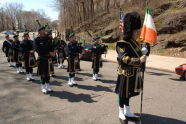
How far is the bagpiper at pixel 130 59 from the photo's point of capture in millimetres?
4204

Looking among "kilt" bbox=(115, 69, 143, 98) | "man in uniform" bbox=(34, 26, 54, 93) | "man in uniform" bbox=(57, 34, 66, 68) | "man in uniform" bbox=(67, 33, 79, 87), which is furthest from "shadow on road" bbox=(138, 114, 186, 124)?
"man in uniform" bbox=(57, 34, 66, 68)

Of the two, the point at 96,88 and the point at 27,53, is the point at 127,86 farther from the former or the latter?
the point at 27,53

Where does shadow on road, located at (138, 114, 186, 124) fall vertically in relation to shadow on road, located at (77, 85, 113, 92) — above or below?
A: below

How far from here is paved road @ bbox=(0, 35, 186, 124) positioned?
4.93m

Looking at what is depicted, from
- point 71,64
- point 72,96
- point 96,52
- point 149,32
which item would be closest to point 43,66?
point 71,64

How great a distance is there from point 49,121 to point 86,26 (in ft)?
105

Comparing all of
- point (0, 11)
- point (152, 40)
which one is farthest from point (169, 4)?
point (0, 11)

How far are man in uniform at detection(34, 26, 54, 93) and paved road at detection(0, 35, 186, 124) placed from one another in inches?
18.2

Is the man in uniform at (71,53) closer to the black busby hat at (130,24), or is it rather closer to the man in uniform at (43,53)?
the man in uniform at (43,53)

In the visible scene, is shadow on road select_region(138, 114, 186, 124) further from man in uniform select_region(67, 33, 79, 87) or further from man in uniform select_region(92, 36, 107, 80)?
man in uniform select_region(92, 36, 107, 80)

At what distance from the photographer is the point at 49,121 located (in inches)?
190

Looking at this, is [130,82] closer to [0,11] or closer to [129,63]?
→ [129,63]

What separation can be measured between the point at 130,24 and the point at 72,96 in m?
3.34

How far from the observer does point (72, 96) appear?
666cm
